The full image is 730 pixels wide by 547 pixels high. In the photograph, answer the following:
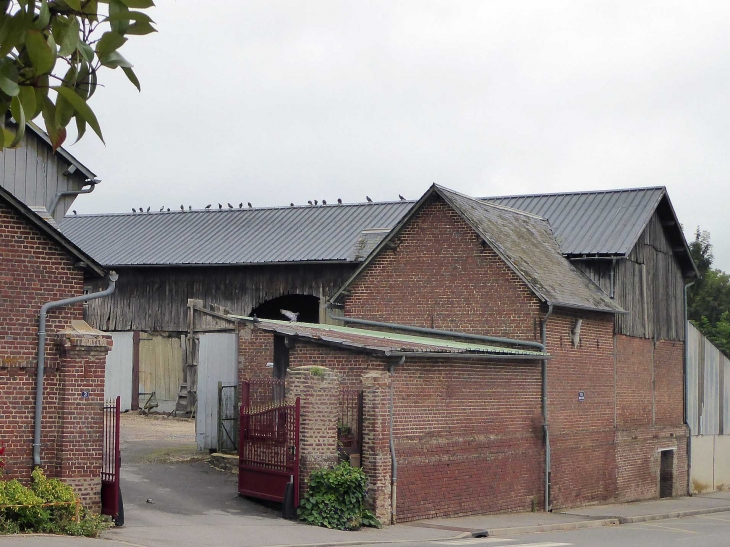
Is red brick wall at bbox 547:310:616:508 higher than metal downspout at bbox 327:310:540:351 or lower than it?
lower

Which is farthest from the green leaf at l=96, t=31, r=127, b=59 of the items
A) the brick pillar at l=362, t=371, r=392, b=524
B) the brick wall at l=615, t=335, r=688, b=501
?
the brick wall at l=615, t=335, r=688, b=501

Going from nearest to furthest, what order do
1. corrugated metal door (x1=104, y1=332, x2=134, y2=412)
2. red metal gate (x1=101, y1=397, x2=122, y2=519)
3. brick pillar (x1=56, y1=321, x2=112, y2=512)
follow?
brick pillar (x1=56, y1=321, x2=112, y2=512), red metal gate (x1=101, y1=397, x2=122, y2=519), corrugated metal door (x1=104, y1=332, x2=134, y2=412)

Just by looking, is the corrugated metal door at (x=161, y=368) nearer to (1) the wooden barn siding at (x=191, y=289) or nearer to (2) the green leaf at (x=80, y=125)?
(1) the wooden barn siding at (x=191, y=289)

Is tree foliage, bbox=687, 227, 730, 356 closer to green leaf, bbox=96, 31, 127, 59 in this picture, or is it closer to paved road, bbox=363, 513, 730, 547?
paved road, bbox=363, 513, 730, 547

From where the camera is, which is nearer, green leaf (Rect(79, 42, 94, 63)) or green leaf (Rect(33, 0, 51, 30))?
green leaf (Rect(33, 0, 51, 30))

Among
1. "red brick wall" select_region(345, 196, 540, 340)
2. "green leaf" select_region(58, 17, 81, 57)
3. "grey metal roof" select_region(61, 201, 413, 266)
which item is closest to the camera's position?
"green leaf" select_region(58, 17, 81, 57)

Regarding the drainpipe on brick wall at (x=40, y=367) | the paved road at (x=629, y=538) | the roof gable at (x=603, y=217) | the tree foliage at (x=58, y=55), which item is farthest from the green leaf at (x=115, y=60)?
the roof gable at (x=603, y=217)

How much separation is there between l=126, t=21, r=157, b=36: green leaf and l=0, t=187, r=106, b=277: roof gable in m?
11.9

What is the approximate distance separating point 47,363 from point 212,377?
8690 millimetres

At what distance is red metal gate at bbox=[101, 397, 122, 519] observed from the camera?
16.2m

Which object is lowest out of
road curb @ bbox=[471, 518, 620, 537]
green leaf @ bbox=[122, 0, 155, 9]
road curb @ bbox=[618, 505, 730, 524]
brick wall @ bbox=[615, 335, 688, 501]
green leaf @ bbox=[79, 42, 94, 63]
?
road curb @ bbox=[618, 505, 730, 524]

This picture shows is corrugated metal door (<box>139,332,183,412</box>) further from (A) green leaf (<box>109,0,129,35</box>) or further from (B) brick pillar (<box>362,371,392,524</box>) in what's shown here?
(A) green leaf (<box>109,0,129,35</box>)

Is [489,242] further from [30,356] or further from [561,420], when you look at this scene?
[30,356]

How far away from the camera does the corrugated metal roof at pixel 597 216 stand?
93.0 ft
